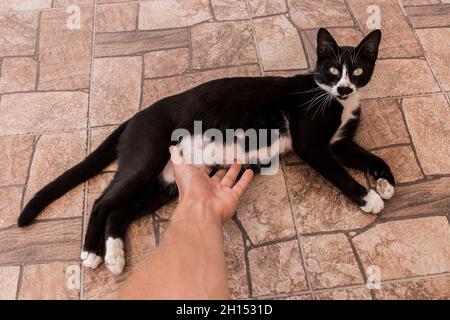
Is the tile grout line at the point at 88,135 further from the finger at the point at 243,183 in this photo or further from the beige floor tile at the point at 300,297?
the beige floor tile at the point at 300,297

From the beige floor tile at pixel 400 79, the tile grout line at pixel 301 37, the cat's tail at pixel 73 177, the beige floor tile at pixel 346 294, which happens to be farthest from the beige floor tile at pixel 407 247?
the cat's tail at pixel 73 177

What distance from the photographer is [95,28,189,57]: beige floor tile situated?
269cm

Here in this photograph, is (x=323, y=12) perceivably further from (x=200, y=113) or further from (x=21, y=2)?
(x=21, y=2)

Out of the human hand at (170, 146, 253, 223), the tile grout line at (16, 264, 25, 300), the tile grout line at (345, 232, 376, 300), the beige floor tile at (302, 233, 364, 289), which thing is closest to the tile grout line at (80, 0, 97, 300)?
the tile grout line at (16, 264, 25, 300)

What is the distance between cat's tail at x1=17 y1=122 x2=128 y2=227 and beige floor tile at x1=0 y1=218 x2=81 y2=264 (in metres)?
0.06

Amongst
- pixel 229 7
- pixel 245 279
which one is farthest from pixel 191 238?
pixel 229 7

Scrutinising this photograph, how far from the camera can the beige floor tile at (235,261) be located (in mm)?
1850

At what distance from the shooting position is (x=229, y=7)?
9.52 ft

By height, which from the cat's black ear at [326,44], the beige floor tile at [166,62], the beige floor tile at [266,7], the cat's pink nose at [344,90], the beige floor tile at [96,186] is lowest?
the beige floor tile at [96,186]

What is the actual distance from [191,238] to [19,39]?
2.02 meters

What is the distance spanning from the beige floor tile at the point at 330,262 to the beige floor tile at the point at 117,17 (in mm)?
1831

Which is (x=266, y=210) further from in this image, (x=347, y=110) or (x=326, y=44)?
(x=326, y=44)

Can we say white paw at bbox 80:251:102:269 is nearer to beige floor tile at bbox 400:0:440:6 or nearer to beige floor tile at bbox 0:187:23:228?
beige floor tile at bbox 0:187:23:228

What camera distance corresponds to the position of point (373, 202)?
197 centimetres
